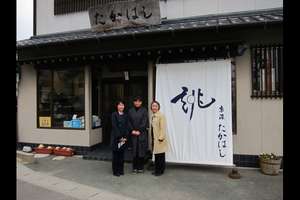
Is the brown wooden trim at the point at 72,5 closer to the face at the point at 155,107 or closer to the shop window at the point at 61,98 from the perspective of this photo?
the shop window at the point at 61,98

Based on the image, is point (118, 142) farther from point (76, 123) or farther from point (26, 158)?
point (26, 158)

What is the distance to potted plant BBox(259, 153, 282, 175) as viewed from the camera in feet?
22.8

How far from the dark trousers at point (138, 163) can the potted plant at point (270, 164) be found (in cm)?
318

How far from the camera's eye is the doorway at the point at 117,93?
9812 millimetres

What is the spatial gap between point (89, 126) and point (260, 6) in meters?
6.78

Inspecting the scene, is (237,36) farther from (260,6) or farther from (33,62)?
(33,62)

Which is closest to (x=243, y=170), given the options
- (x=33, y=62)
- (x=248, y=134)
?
(x=248, y=134)

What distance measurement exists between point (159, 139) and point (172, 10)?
4642mm

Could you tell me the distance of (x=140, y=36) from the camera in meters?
8.01

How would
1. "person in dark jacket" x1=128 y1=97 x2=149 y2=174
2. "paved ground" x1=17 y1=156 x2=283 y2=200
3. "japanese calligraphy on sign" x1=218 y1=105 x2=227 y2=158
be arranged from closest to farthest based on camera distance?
1. "paved ground" x1=17 y1=156 x2=283 y2=200
2. "japanese calligraphy on sign" x1=218 y1=105 x2=227 y2=158
3. "person in dark jacket" x1=128 y1=97 x2=149 y2=174

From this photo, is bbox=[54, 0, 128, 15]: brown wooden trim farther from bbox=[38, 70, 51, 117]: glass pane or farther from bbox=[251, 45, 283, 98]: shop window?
bbox=[251, 45, 283, 98]: shop window

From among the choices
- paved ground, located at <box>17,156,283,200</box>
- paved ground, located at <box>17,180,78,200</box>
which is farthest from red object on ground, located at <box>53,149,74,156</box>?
paved ground, located at <box>17,180,78,200</box>

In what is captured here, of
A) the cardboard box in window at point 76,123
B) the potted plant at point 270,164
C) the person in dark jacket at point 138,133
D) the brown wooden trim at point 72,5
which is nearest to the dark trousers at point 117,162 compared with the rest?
the person in dark jacket at point 138,133

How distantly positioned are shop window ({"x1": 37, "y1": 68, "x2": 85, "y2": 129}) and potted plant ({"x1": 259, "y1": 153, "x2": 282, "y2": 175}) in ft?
19.5
